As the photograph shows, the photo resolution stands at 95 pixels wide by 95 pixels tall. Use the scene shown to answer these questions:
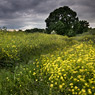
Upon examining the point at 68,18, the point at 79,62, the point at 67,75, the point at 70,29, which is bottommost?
the point at 67,75

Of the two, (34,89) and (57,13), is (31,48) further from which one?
(57,13)

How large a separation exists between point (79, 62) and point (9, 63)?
12.2ft

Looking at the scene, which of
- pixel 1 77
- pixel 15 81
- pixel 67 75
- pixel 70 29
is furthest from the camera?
pixel 70 29

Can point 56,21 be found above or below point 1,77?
above

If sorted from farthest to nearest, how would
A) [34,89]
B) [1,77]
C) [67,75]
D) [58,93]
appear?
[1,77]
[34,89]
[67,75]
[58,93]

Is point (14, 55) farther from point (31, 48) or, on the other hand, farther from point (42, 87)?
point (42, 87)

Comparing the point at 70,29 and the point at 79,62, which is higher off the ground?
the point at 70,29

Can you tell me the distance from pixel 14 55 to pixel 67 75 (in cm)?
360

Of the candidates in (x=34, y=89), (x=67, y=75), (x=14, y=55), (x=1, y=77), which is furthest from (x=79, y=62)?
(x=14, y=55)

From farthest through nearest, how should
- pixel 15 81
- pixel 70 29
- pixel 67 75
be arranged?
pixel 70 29 < pixel 15 81 < pixel 67 75

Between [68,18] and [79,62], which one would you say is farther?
[68,18]

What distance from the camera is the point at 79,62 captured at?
464 centimetres

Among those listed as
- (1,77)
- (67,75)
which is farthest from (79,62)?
(1,77)

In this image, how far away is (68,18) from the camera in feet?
91.5
